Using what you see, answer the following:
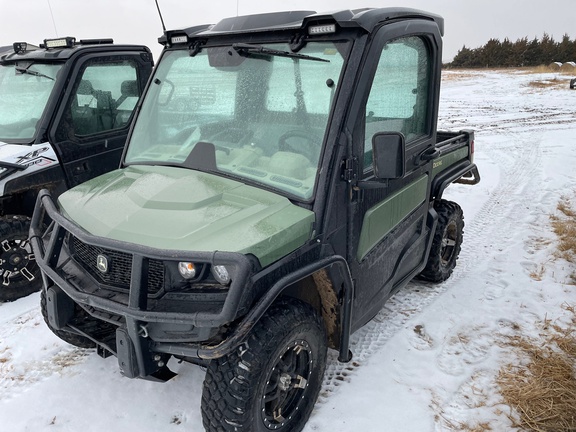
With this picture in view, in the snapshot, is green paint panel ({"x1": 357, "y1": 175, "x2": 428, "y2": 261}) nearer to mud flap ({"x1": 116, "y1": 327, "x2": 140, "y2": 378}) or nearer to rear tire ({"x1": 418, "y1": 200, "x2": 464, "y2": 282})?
rear tire ({"x1": 418, "y1": 200, "x2": 464, "y2": 282})

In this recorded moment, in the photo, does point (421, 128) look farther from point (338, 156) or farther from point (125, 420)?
point (125, 420)

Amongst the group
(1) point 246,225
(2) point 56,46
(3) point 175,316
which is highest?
(2) point 56,46

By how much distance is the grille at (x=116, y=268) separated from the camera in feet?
8.00

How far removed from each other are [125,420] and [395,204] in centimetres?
220

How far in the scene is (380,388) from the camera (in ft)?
10.7

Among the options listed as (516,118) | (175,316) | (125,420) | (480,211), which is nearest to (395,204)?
(175,316)

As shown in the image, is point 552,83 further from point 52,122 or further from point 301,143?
point 301,143

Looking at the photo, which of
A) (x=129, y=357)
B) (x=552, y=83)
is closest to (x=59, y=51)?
(x=129, y=357)

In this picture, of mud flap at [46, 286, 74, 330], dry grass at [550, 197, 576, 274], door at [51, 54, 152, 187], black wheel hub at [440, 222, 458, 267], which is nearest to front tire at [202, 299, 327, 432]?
mud flap at [46, 286, 74, 330]

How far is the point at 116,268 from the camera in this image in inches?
100.0

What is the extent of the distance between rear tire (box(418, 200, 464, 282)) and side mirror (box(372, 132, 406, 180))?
2164 millimetres

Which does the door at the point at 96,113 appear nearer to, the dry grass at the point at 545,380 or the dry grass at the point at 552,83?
the dry grass at the point at 545,380

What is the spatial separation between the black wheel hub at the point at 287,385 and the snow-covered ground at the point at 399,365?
23 centimetres

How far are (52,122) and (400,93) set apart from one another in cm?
325
